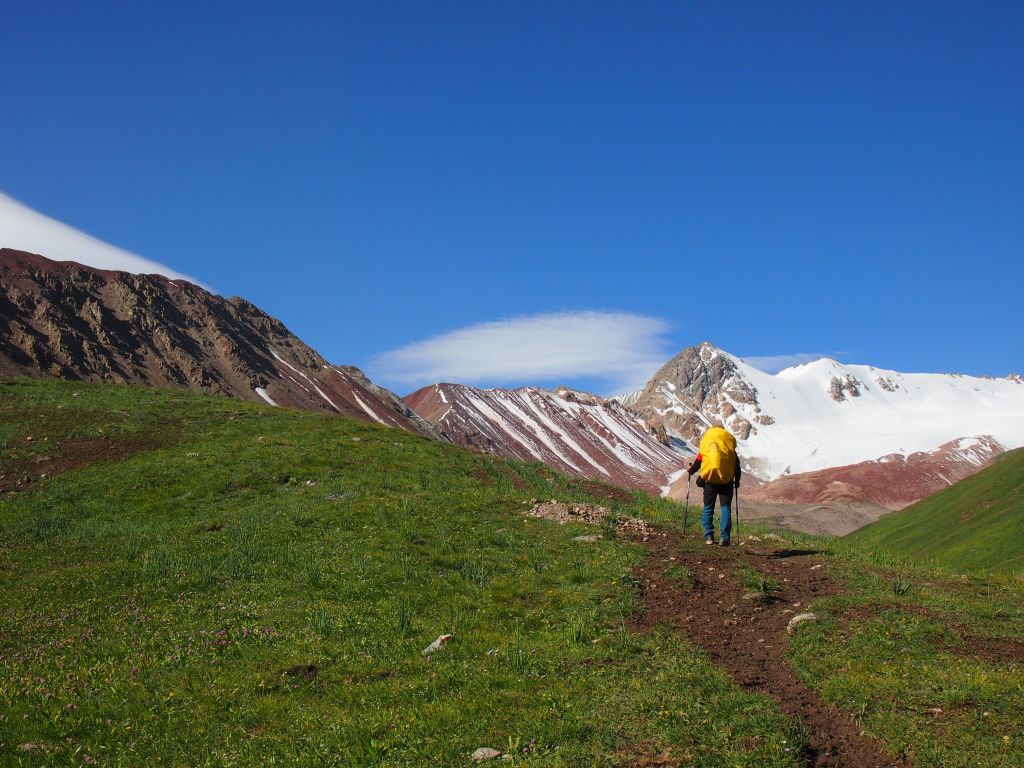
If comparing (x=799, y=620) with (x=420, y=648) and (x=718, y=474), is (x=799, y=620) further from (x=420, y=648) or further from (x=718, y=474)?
(x=420, y=648)

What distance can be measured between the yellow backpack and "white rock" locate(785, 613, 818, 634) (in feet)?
18.1

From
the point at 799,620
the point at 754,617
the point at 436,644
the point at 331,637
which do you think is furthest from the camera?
the point at 754,617

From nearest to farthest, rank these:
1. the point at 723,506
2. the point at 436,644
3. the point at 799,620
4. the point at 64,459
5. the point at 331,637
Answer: the point at 436,644, the point at 799,620, the point at 331,637, the point at 723,506, the point at 64,459


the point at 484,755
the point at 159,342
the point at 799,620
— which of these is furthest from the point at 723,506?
the point at 159,342

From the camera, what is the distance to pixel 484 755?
8562 mm

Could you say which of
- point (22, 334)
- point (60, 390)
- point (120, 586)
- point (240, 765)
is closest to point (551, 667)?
point (240, 765)

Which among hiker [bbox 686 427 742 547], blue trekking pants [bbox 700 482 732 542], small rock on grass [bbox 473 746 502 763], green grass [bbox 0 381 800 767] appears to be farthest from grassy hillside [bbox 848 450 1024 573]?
small rock on grass [bbox 473 746 502 763]

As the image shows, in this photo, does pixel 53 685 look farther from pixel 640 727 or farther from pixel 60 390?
pixel 60 390

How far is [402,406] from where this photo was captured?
603ft

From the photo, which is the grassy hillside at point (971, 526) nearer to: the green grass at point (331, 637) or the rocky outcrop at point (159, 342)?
the green grass at point (331, 637)

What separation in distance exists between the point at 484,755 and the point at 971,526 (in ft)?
119

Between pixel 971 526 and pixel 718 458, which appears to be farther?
pixel 971 526

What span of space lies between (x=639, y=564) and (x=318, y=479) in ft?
46.2

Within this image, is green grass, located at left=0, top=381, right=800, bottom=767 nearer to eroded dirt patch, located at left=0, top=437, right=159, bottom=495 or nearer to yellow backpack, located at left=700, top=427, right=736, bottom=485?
eroded dirt patch, located at left=0, top=437, right=159, bottom=495
